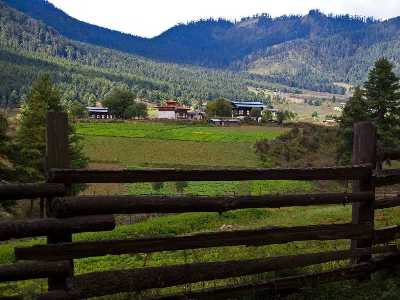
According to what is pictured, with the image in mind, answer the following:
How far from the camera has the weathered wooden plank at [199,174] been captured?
20.5 ft

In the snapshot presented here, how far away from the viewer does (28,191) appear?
6.04m

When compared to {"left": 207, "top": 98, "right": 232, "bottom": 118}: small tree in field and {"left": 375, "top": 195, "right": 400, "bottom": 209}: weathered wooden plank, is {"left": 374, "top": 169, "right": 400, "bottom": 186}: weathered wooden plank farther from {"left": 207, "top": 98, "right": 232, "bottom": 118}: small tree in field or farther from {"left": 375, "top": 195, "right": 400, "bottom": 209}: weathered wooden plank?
{"left": 207, "top": 98, "right": 232, "bottom": 118}: small tree in field

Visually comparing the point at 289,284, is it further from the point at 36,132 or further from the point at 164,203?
the point at 36,132

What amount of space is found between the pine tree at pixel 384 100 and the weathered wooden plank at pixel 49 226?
161 ft

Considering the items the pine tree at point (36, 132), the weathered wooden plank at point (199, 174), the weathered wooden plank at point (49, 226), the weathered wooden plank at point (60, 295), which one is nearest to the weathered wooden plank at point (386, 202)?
the weathered wooden plank at point (199, 174)

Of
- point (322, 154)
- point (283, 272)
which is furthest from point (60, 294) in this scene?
point (322, 154)

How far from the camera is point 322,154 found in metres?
73.2

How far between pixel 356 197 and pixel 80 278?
446 centimetres

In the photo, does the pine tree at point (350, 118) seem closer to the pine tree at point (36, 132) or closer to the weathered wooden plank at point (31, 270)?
the pine tree at point (36, 132)

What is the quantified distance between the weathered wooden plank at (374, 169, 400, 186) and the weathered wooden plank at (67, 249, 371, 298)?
5.41 feet

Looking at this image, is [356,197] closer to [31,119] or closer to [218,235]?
[218,235]

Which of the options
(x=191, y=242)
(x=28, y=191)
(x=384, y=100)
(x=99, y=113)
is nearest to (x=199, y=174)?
(x=191, y=242)

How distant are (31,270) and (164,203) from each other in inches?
71.9

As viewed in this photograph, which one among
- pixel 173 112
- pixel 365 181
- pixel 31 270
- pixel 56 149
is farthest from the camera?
pixel 173 112
